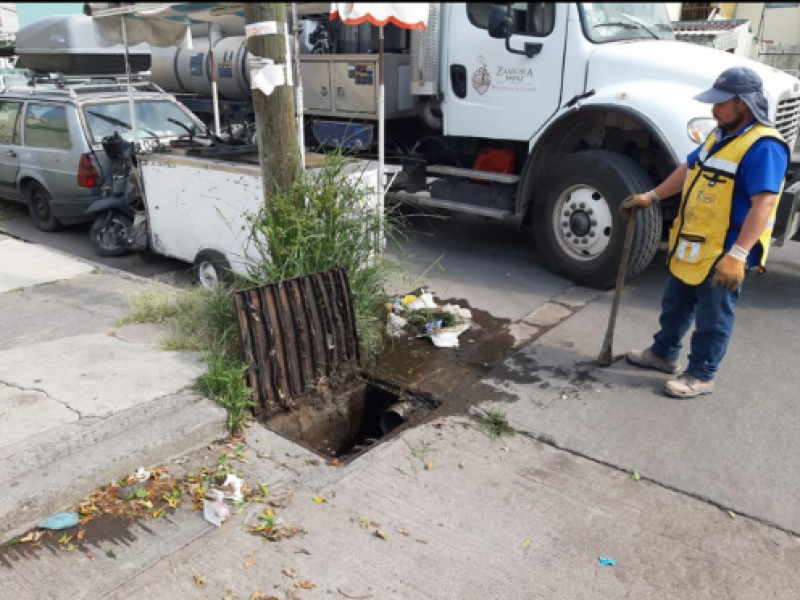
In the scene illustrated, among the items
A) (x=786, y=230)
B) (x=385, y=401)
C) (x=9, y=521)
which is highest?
(x=786, y=230)

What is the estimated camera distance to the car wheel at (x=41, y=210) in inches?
321

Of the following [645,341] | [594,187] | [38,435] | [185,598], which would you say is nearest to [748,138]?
[645,341]

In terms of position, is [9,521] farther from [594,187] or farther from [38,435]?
[594,187]

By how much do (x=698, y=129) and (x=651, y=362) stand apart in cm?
202

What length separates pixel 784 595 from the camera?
2.67 m

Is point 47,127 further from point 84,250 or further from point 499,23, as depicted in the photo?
point 499,23

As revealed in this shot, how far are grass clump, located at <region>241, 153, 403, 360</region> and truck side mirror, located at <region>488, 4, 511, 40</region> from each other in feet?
7.37

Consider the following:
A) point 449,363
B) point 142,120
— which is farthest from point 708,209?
point 142,120

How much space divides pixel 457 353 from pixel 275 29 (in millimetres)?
2446

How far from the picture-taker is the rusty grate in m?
3.83

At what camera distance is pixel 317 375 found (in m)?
4.16

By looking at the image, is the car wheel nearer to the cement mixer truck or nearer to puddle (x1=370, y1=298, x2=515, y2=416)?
the cement mixer truck

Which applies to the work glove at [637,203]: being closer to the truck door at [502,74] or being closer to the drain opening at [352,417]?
the drain opening at [352,417]

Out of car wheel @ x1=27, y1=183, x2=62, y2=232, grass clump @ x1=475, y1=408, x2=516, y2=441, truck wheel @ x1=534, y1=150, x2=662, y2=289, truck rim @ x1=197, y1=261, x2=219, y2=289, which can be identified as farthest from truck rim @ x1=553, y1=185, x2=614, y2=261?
car wheel @ x1=27, y1=183, x2=62, y2=232
